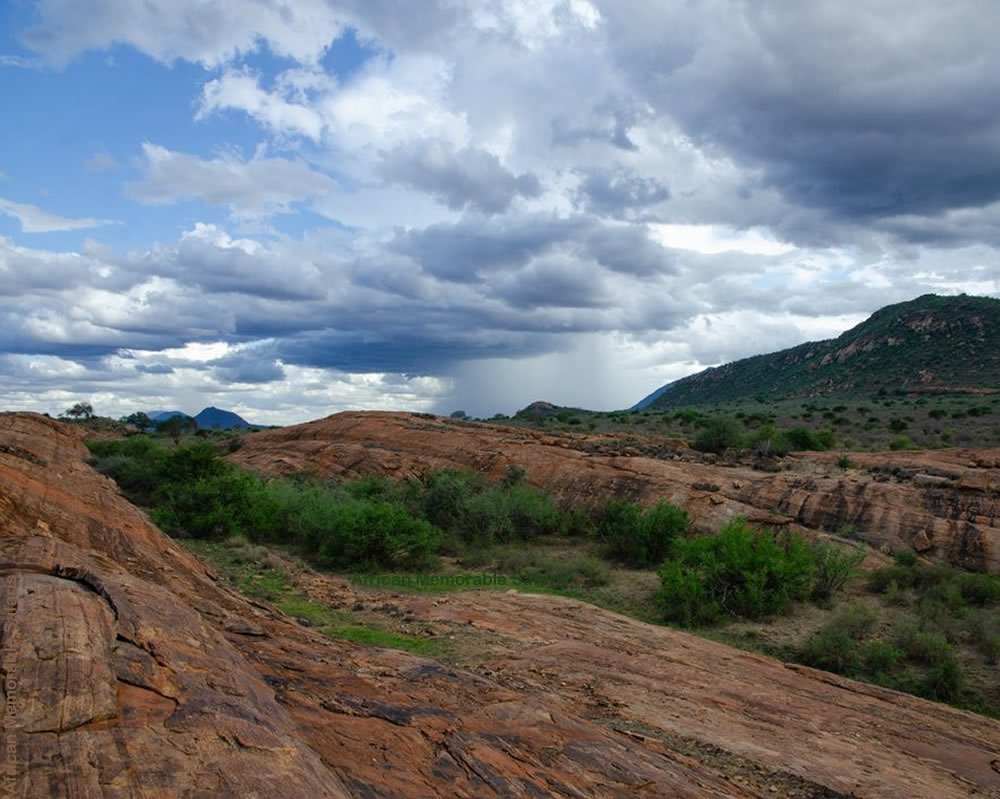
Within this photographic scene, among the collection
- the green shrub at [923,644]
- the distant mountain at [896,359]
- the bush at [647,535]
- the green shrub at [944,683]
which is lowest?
the green shrub at [944,683]

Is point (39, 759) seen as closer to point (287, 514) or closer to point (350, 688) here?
point (350, 688)

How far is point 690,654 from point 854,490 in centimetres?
1623

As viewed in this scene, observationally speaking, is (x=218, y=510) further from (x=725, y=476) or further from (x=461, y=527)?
(x=725, y=476)

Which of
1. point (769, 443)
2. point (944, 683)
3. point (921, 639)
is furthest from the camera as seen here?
point (769, 443)

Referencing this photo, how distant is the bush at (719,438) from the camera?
37.5 m

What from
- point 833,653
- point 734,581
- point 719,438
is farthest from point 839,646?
point 719,438

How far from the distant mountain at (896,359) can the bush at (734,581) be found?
178ft

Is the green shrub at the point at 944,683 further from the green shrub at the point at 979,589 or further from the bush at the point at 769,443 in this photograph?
the bush at the point at 769,443

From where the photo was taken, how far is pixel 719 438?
→ 3794 centimetres

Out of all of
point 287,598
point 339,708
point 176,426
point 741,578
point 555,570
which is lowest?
point 555,570

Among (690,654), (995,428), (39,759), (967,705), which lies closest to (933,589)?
(967,705)

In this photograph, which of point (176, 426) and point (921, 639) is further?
point (176, 426)

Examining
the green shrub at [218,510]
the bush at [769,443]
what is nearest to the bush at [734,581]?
the green shrub at [218,510]

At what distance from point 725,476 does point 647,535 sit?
6.52 m
